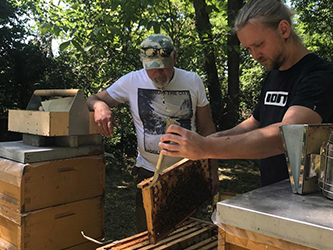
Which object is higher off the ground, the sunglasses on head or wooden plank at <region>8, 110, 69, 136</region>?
the sunglasses on head

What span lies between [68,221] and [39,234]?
0.68 feet

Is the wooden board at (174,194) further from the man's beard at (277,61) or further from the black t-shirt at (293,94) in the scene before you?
the man's beard at (277,61)

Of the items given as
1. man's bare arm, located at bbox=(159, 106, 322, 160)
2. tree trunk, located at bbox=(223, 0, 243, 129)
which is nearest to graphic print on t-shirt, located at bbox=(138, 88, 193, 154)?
man's bare arm, located at bbox=(159, 106, 322, 160)

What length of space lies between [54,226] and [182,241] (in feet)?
3.12

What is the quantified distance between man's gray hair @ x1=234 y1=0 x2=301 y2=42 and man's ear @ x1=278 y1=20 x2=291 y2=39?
0.02 metres

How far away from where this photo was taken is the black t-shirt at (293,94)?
51.3 inches

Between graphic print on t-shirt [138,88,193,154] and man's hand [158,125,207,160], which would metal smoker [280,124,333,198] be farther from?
graphic print on t-shirt [138,88,193,154]

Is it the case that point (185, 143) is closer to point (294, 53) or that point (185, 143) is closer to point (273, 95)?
point (273, 95)

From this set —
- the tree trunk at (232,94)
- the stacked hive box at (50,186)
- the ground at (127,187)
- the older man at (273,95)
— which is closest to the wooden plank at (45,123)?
the stacked hive box at (50,186)

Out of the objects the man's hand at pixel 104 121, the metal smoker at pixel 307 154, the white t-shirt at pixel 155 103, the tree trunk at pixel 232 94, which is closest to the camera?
the metal smoker at pixel 307 154

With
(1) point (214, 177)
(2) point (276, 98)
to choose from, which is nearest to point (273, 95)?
(2) point (276, 98)

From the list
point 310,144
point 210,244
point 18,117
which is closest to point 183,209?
point 210,244

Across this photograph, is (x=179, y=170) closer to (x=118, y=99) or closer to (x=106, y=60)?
(x=118, y=99)

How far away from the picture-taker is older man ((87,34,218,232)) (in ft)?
7.47
